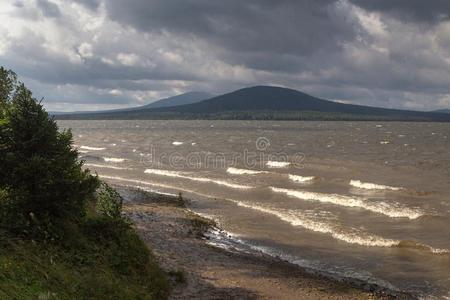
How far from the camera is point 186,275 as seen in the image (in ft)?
63.0

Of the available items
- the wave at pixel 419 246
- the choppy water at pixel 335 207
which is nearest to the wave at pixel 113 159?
the choppy water at pixel 335 207

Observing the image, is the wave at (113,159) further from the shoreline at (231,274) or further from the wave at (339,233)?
the shoreline at (231,274)

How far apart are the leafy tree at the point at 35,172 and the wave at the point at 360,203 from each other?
25464 millimetres

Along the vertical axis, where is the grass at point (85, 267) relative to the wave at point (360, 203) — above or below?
above


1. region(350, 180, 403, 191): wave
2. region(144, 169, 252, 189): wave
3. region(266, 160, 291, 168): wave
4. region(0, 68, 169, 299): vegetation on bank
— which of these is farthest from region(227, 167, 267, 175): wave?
region(0, 68, 169, 299): vegetation on bank

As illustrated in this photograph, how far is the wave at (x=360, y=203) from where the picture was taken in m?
34.8

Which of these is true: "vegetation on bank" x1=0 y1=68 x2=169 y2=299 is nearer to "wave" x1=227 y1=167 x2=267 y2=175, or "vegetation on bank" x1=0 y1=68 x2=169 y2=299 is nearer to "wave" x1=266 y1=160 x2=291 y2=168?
"wave" x1=227 y1=167 x2=267 y2=175

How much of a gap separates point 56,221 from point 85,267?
2.10m

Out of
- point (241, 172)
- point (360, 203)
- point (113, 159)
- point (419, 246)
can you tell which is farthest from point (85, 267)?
point (113, 159)

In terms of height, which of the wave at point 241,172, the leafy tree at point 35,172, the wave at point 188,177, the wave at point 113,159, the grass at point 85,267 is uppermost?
the leafy tree at point 35,172

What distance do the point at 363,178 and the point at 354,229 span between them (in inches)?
970

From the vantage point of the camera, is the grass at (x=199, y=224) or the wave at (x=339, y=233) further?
the grass at (x=199, y=224)

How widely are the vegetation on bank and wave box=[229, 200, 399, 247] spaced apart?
47.6 feet

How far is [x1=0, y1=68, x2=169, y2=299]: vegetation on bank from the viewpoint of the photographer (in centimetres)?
1407
